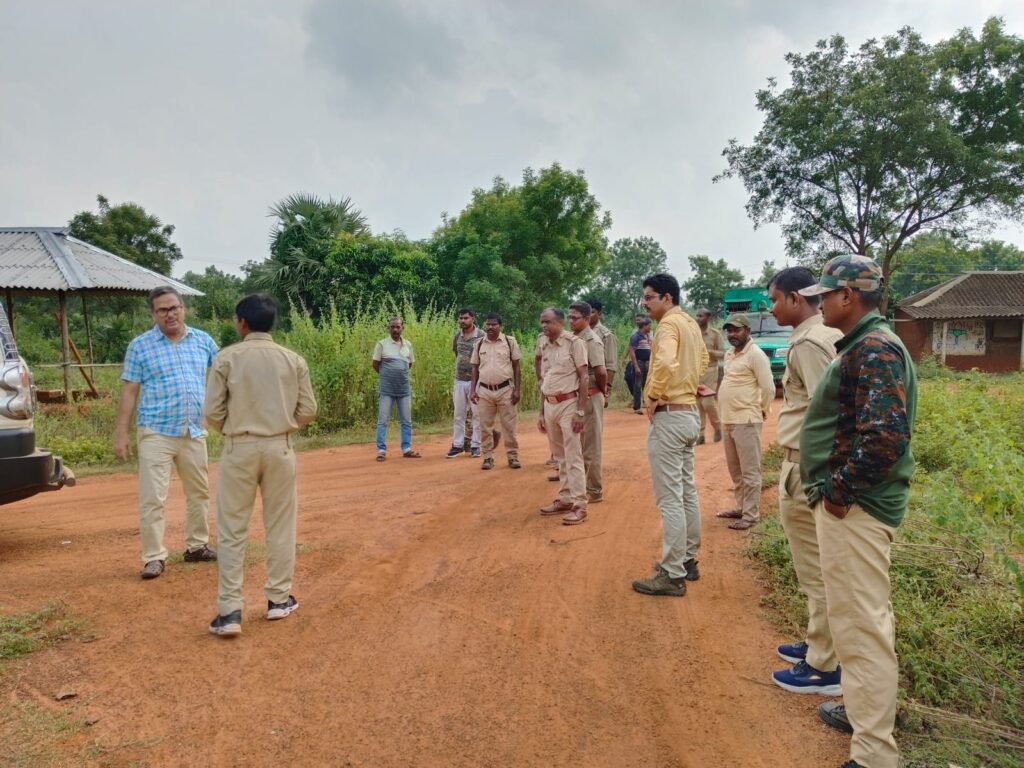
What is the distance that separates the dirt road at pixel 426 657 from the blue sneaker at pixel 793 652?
0.13 metres

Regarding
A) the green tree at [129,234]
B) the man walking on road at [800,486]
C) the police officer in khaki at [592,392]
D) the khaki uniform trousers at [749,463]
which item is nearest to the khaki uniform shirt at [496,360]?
the police officer in khaki at [592,392]

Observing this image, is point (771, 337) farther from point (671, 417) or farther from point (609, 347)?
point (671, 417)

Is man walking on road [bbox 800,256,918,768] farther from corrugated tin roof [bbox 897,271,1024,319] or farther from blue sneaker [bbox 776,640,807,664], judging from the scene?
corrugated tin roof [bbox 897,271,1024,319]

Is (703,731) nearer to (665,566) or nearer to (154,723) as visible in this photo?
(665,566)

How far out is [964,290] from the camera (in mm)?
27875

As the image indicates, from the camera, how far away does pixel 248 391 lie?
394 centimetres

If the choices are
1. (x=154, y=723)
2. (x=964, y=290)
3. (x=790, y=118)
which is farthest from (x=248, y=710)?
(x=964, y=290)

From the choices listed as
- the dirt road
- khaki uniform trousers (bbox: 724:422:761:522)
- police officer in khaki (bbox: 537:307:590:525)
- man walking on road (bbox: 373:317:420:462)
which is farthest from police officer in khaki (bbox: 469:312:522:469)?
khaki uniform trousers (bbox: 724:422:761:522)

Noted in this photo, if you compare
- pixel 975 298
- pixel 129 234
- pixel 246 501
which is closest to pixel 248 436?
pixel 246 501

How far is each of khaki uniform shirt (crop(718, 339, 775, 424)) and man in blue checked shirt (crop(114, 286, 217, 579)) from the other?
14.3 feet

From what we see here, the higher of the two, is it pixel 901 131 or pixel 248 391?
pixel 901 131

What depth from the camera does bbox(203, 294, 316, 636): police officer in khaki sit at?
155 inches

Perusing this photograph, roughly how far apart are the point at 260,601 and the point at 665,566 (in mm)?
2672

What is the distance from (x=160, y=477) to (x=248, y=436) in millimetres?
1263
